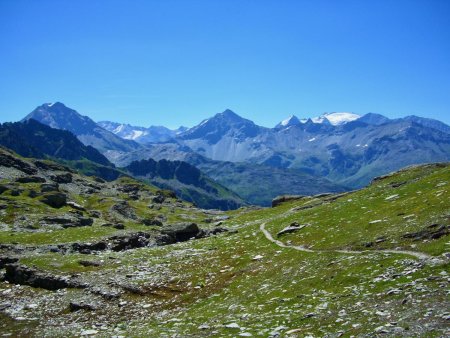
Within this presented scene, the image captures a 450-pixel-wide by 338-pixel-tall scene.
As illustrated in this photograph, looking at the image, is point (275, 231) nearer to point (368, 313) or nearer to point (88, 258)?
point (88, 258)

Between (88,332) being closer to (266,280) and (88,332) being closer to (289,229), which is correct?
(266,280)

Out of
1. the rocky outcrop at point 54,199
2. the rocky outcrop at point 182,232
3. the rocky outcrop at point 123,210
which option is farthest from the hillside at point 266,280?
the rocky outcrop at point 123,210

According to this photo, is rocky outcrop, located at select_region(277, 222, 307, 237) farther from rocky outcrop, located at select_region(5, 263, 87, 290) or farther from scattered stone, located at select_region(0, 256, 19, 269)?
scattered stone, located at select_region(0, 256, 19, 269)

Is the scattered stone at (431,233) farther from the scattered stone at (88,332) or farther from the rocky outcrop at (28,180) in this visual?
the rocky outcrop at (28,180)

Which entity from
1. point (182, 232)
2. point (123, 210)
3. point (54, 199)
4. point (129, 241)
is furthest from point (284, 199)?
point (54, 199)

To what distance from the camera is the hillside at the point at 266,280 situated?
2219 centimetres

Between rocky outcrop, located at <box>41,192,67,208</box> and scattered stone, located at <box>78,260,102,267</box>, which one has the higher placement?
rocky outcrop, located at <box>41,192,67,208</box>

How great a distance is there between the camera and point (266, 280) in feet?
111

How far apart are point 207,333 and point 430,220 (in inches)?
865

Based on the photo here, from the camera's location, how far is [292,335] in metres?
20.7

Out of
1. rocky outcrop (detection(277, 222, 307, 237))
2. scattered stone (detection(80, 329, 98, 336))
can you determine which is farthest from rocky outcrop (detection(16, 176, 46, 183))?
scattered stone (detection(80, 329, 98, 336))

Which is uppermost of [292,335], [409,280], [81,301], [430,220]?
[430,220]

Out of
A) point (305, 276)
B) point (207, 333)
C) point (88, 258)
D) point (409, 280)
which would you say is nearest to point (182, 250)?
point (88, 258)

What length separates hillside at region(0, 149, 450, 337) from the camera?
72.8 feet
